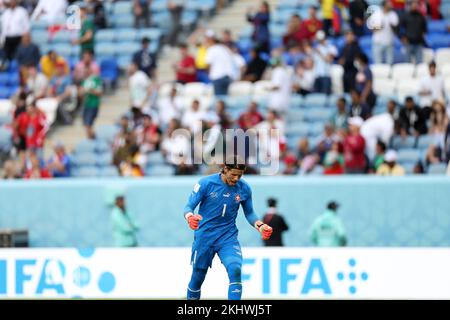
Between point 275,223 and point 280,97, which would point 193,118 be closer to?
point 280,97

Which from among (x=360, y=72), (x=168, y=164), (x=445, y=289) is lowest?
(x=445, y=289)

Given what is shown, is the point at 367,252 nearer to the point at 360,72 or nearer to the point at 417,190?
the point at 417,190

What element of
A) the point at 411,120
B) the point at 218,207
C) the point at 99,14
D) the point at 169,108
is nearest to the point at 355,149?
the point at 411,120

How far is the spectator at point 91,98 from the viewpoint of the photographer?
25.4 meters

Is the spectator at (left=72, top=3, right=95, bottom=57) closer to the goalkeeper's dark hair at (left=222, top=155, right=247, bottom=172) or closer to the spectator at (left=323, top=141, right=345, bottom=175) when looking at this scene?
the spectator at (left=323, top=141, right=345, bottom=175)

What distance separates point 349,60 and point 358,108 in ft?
3.96

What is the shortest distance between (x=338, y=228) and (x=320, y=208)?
1.50m

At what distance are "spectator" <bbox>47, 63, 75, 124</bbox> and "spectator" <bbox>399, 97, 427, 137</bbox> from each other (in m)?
6.73

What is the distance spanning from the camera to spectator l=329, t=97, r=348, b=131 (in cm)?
2283

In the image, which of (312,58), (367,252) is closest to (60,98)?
(312,58)

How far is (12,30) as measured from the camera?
2731cm

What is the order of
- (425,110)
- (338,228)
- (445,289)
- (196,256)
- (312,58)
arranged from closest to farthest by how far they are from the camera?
1. (196,256)
2. (445,289)
3. (338,228)
4. (425,110)
5. (312,58)

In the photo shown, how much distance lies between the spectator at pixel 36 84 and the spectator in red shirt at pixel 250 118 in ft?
14.8

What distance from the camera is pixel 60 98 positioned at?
25953mm
